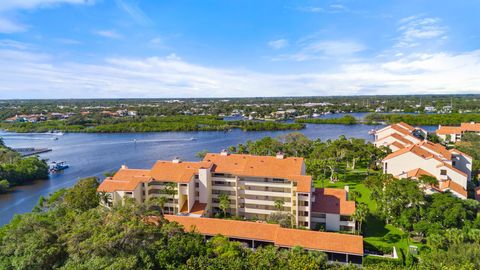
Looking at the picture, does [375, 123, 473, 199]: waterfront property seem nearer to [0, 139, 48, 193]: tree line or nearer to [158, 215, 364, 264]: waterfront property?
[158, 215, 364, 264]: waterfront property

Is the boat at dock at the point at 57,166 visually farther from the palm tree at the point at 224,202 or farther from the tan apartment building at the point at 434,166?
the tan apartment building at the point at 434,166

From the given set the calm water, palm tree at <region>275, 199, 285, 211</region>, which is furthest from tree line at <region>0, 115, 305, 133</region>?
palm tree at <region>275, 199, 285, 211</region>

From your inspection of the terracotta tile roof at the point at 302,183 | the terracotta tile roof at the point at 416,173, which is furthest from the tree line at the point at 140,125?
the terracotta tile roof at the point at 302,183

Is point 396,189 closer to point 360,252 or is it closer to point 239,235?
point 360,252

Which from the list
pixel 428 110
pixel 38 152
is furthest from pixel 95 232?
pixel 428 110

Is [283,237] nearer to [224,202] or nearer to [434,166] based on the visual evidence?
[224,202]

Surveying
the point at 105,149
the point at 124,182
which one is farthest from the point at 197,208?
the point at 105,149
